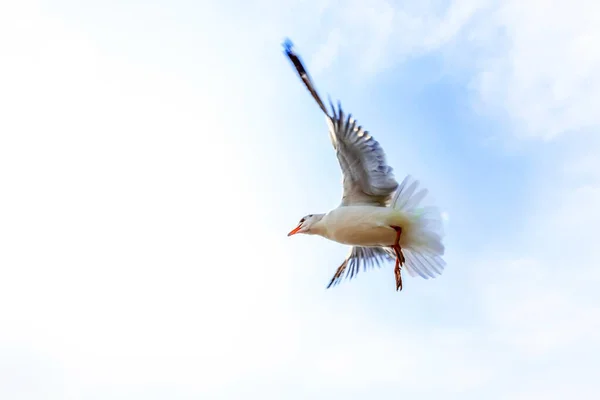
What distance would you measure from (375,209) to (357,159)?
0.55 metres

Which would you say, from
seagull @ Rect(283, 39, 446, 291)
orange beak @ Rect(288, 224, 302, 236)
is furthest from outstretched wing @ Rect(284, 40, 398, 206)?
orange beak @ Rect(288, 224, 302, 236)

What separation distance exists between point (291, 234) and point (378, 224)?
1.27 metres

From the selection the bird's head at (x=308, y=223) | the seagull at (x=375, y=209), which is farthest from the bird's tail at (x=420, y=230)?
the bird's head at (x=308, y=223)

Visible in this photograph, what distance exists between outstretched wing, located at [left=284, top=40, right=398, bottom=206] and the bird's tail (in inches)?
13.0

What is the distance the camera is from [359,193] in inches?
314

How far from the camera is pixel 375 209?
770 centimetres

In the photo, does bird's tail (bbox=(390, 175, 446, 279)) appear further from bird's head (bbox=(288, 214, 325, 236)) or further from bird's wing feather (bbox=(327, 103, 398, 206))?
bird's head (bbox=(288, 214, 325, 236))

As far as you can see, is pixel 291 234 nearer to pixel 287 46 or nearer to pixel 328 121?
pixel 328 121

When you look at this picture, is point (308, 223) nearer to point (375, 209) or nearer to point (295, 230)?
point (295, 230)

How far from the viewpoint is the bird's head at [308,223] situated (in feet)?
27.0

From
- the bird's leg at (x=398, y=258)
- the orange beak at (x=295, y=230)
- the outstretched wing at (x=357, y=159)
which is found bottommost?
the bird's leg at (x=398, y=258)

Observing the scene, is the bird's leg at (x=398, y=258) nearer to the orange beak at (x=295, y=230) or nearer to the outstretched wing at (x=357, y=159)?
the outstretched wing at (x=357, y=159)

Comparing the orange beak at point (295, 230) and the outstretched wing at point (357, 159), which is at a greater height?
the outstretched wing at point (357, 159)

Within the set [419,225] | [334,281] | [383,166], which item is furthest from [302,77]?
[334,281]
